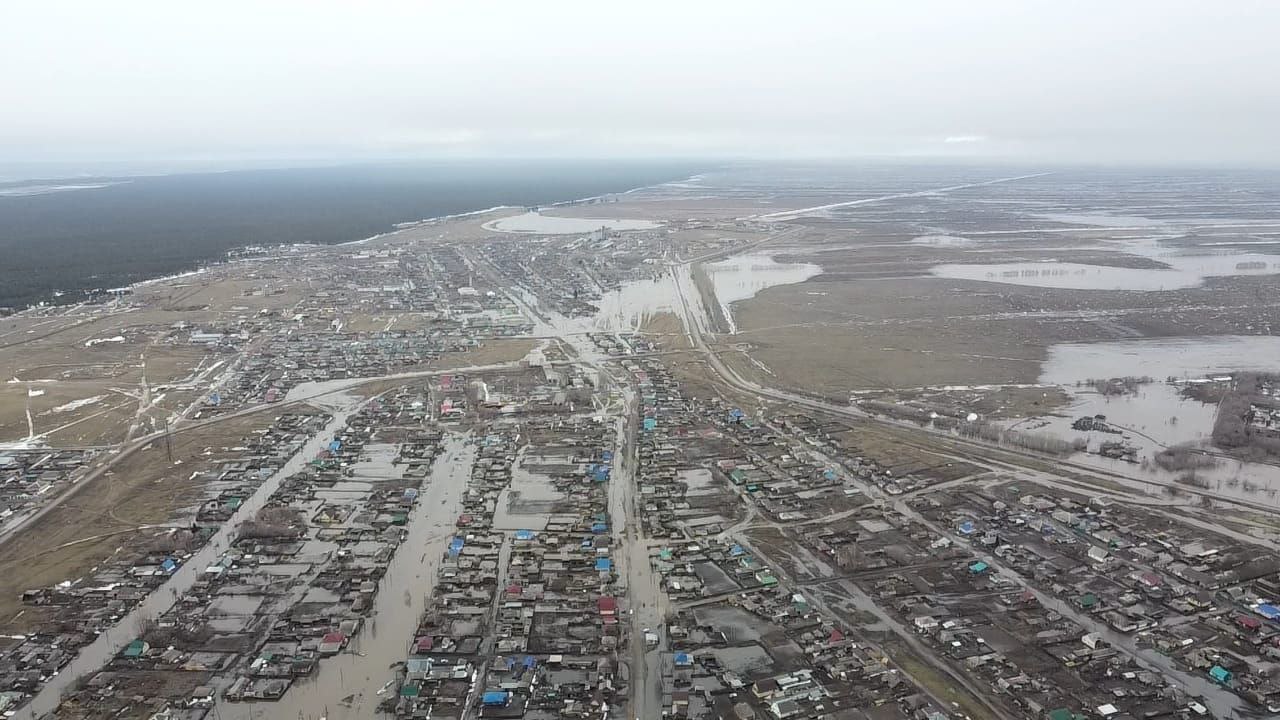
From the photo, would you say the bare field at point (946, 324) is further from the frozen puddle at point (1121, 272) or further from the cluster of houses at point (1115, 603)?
the cluster of houses at point (1115, 603)

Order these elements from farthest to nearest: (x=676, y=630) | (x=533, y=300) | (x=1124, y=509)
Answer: (x=533, y=300) < (x=1124, y=509) < (x=676, y=630)

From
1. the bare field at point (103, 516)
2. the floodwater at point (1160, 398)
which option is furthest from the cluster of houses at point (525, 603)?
the floodwater at point (1160, 398)

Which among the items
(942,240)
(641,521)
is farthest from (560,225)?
(641,521)

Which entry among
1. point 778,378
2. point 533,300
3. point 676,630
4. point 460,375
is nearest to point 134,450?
point 460,375

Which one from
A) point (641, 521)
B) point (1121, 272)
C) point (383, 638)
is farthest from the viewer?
point (1121, 272)

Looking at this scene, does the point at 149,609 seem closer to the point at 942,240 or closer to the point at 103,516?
the point at 103,516

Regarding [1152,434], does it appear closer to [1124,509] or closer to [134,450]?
[1124,509]
